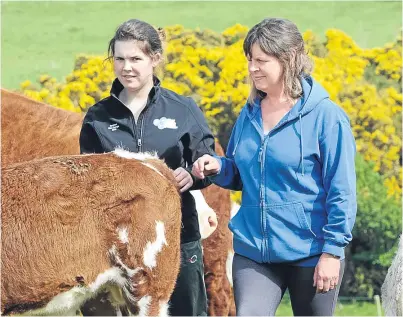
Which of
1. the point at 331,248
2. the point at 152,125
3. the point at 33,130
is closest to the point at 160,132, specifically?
the point at 152,125

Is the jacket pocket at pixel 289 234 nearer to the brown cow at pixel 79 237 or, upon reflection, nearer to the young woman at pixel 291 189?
the young woman at pixel 291 189

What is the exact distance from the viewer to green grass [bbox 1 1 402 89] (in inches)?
525

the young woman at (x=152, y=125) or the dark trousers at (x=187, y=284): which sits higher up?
the young woman at (x=152, y=125)

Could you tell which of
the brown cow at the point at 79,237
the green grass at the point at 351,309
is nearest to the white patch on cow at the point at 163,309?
the brown cow at the point at 79,237

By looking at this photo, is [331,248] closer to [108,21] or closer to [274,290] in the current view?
[274,290]

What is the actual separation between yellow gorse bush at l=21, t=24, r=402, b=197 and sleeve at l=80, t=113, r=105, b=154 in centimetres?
474

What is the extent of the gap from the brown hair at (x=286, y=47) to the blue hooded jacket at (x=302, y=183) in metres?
0.08

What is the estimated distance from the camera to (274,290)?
462 centimetres

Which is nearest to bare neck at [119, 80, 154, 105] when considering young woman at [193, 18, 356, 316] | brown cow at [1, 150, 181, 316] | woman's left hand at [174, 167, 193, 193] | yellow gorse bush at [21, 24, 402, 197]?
woman's left hand at [174, 167, 193, 193]

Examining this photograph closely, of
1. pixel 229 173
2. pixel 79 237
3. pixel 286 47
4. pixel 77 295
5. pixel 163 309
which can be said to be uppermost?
pixel 286 47

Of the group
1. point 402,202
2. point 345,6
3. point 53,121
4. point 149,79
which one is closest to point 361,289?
point 402,202

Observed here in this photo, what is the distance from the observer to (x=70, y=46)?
1368 cm

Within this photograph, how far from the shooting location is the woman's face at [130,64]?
5.27 meters

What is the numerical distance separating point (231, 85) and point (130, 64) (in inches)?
214
